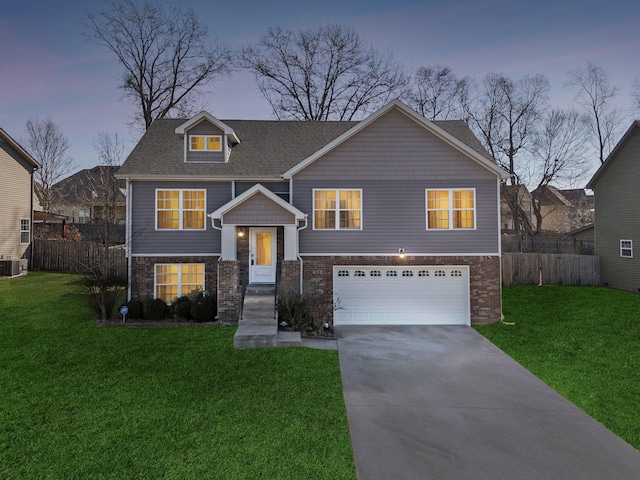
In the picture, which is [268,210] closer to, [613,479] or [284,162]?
[284,162]

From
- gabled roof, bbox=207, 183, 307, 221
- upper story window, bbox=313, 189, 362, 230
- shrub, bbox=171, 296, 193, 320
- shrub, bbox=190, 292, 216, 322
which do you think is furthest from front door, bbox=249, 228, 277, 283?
shrub, bbox=171, 296, 193, 320

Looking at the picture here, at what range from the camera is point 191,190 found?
12.5m

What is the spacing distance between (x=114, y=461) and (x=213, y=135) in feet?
36.6

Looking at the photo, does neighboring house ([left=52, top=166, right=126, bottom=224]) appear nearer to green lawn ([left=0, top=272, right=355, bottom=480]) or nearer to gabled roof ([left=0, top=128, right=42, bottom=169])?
gabled roof ([left=0, top=128, right=42, bottom=169])

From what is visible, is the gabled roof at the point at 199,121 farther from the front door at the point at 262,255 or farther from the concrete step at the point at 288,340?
the concrete step at the point at 288,340

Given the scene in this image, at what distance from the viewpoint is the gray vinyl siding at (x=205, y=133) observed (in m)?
12.9

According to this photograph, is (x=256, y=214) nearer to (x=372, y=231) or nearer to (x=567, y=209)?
(x=372, y=231)

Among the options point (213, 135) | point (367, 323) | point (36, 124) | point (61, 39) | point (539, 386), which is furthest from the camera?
point (36, 124)

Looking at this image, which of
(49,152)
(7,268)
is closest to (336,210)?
(7,268)

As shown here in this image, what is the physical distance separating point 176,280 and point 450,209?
10361mm

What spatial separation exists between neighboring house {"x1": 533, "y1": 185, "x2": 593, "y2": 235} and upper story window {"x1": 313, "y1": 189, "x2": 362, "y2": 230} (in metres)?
35.7

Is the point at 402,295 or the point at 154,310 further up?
the point at 402,295

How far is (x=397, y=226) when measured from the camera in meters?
12.1

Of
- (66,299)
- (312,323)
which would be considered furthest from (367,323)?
(66,299)
